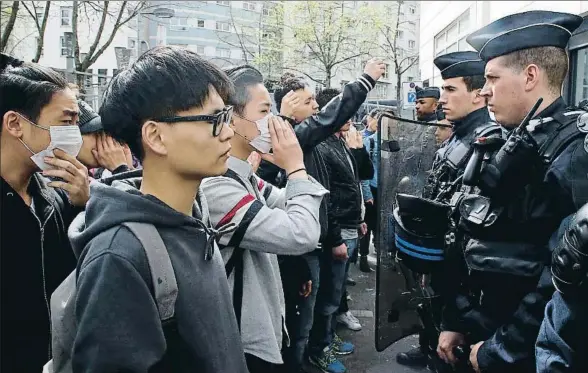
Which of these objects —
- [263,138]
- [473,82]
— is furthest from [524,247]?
[473,82]

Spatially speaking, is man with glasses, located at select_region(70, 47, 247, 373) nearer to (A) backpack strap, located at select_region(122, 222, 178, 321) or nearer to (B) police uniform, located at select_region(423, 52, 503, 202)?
(A) backpack strap, located at select_region(122, 222, 178, 321)

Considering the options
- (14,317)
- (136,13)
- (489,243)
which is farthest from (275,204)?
(136,13)

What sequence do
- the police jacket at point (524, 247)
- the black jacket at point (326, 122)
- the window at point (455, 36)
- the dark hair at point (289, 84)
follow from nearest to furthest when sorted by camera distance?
the police jacket at point (524, 247) < the black jacket at point (326, 122) < the dark hair at point (289, 84) < the window at point (455, 36)

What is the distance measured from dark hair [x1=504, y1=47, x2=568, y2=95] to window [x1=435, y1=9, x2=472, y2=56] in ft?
37.0

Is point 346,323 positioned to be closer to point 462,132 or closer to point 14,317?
point 462,132

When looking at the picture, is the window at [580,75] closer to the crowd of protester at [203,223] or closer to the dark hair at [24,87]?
the crowd of protester at [203,223]

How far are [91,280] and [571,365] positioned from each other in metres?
1.23

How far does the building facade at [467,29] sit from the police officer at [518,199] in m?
3.74

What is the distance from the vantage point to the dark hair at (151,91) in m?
1.43

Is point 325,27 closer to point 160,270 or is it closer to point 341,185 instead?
point 341,185

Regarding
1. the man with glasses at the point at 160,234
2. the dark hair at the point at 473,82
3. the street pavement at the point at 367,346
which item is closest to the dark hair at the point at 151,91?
the man with glasses at the point at 160,234

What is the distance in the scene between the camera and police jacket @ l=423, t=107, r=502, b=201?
2666 mm

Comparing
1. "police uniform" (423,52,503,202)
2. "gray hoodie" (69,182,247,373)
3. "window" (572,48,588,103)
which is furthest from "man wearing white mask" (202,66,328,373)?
"window" (572,48,588,103)

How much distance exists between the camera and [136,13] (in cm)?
1088
